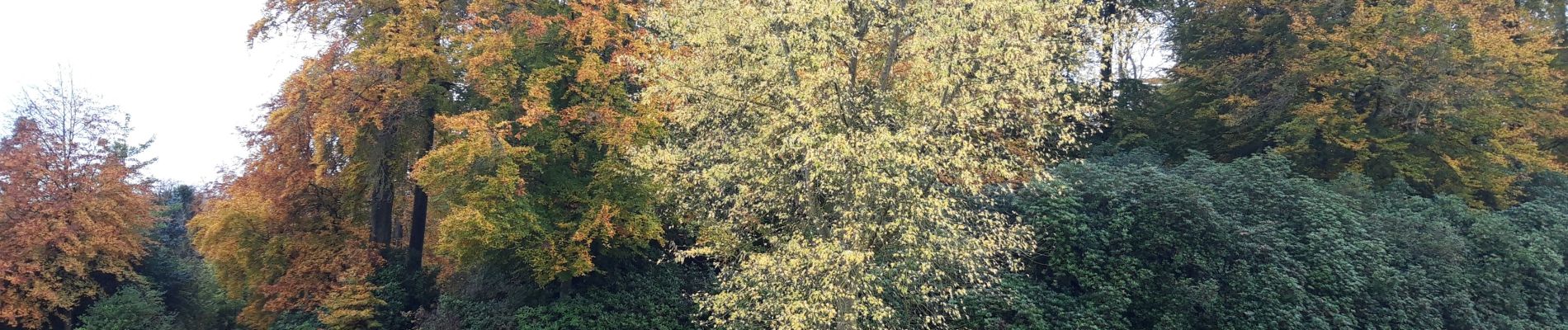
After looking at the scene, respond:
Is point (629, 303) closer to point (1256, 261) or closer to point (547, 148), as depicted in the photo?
point (547, 148)

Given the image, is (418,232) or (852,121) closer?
(852,121)

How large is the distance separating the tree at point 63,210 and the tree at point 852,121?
17.7m

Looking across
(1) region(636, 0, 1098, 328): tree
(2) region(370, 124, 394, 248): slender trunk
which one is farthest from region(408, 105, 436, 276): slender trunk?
(1) region(636, 0, 1098, 328): tree

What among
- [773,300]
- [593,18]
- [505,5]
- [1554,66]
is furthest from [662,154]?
[1554,66]

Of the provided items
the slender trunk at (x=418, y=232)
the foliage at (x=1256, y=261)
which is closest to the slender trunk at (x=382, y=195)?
the slender trunk at (x=418, y=232)

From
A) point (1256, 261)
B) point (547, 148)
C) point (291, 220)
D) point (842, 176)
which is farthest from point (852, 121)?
point (291, 220)

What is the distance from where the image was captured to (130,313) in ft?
64.8

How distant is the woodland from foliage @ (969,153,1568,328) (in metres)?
0.07

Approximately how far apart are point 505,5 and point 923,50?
32.4 feet

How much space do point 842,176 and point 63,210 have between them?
20.9 meters

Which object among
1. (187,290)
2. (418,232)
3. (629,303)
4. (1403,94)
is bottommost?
(187,290)

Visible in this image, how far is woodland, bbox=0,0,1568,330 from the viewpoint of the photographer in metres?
9.99

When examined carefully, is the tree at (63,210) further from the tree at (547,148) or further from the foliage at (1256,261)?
the foliage at (1256,261)

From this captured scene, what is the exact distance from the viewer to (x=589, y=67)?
14.5 meters
